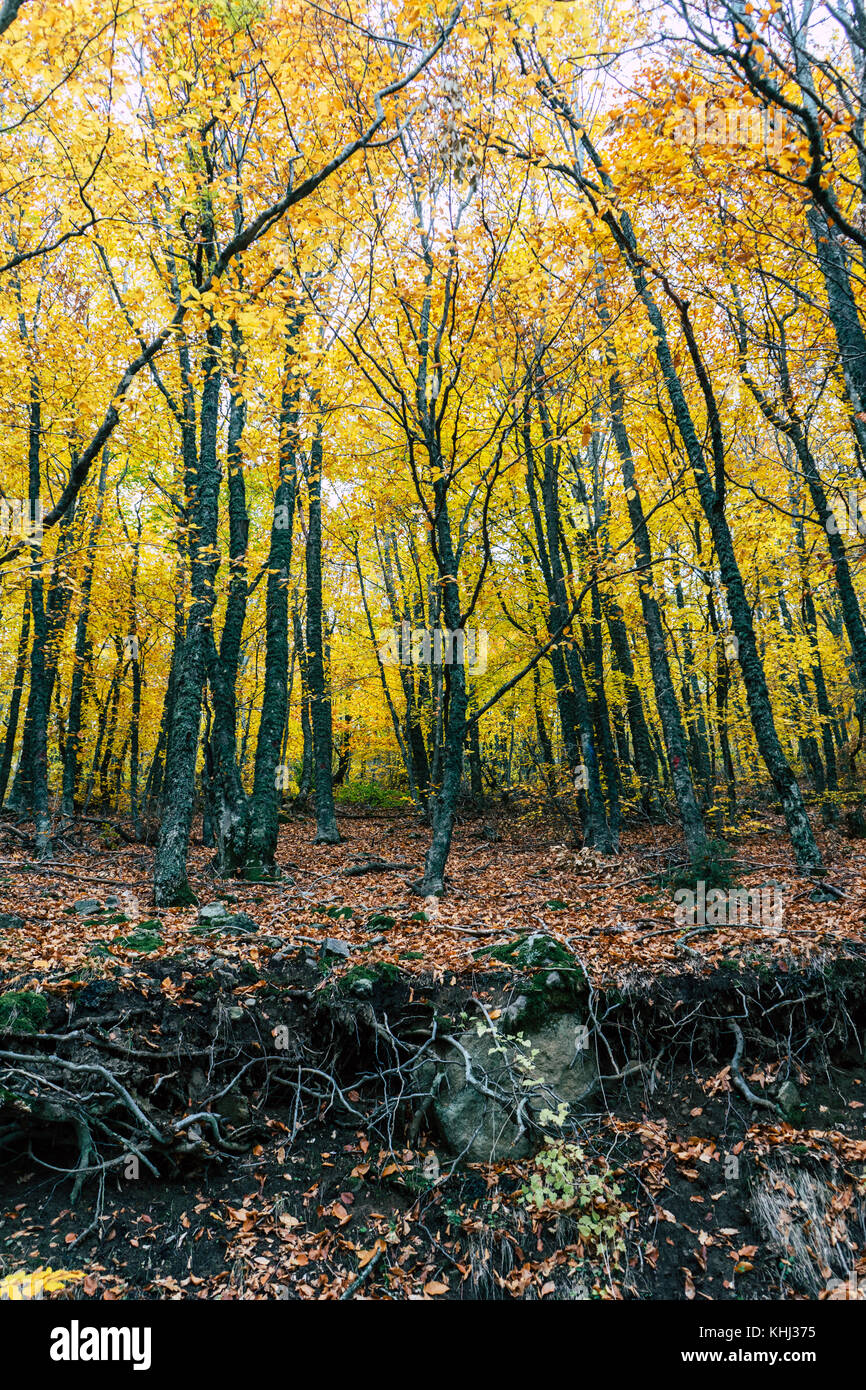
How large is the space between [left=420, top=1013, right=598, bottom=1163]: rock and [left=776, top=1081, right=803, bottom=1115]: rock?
1.43 metres

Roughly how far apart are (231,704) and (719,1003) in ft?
27.1

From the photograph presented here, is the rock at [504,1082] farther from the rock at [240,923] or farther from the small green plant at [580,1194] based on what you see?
the rock at [240,923]

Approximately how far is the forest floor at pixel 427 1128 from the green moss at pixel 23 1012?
0.17 feet

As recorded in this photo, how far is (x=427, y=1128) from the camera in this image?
5047mm

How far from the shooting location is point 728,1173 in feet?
15.0

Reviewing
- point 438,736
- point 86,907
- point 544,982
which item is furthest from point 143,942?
point 438,736

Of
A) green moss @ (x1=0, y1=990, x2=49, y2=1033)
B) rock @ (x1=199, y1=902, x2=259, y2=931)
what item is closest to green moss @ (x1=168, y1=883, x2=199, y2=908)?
rock @ (x1=199, y1=902, x2=259, y2=931)

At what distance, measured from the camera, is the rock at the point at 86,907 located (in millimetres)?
7434

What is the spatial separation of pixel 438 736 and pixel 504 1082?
29.3ft

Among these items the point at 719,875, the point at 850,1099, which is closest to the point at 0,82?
the point at 719,875

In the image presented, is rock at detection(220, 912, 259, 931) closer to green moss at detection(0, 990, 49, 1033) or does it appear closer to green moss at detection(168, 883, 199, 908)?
green moss at detection(168, 883, 199, 908)

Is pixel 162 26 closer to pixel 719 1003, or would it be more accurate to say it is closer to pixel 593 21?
pixel 593 21

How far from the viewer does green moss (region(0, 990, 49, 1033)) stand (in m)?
4.66

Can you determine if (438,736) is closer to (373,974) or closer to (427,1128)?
(373,974)
